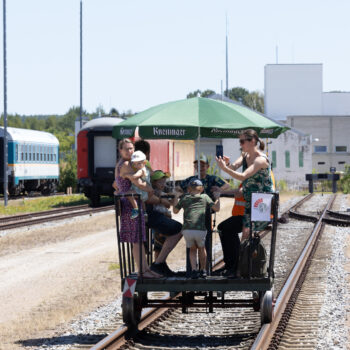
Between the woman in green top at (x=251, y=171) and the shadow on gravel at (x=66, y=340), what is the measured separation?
1.94 m

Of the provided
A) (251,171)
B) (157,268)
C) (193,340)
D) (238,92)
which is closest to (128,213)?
(157,268)

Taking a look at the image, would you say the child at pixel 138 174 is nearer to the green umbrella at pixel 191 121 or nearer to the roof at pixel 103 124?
the green umbrella at pixel 191 121

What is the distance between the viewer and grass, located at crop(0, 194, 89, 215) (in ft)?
105

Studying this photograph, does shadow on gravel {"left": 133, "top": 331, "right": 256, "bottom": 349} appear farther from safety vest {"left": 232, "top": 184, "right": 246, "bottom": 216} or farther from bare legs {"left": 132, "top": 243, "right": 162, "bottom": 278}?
safety vest {"left": 232, "top": 184, "right": 246, "bottom": 216}

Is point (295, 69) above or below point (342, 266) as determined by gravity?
above

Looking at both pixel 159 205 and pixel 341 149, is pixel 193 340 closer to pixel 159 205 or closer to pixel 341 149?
pixel 159 205

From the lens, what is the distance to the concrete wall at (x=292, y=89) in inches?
3209

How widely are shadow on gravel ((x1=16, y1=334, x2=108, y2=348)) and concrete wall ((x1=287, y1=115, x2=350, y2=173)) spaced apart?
6773 cm

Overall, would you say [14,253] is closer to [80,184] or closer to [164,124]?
[164,124]

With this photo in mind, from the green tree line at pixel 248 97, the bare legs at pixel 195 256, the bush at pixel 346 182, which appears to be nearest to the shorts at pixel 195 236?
the bare legs at pixel 195 256

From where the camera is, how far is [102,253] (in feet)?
57.1

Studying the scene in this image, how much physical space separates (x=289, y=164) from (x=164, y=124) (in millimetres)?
52091

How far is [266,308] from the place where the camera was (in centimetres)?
877

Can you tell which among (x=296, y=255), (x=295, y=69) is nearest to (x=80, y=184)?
(x=296, y=255)
